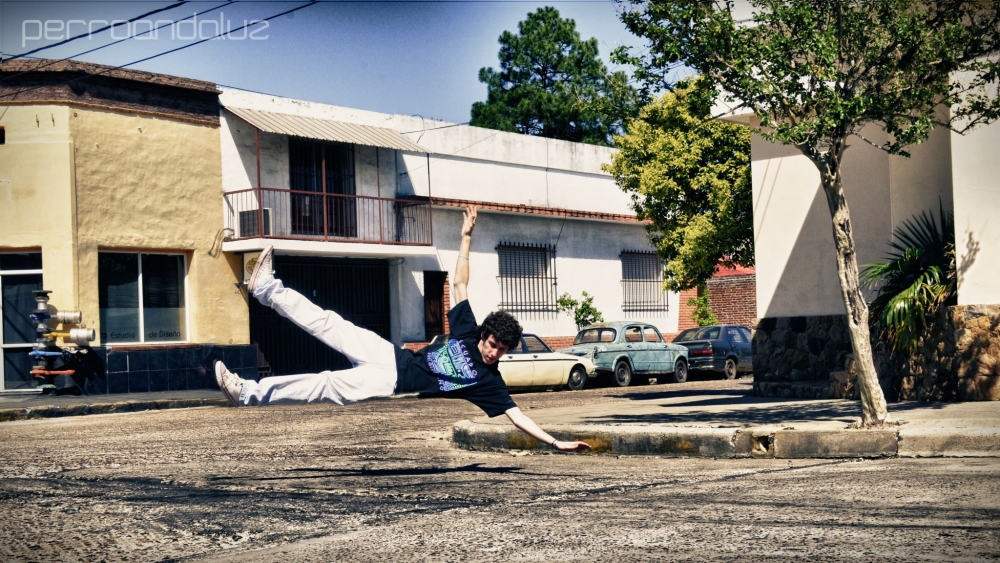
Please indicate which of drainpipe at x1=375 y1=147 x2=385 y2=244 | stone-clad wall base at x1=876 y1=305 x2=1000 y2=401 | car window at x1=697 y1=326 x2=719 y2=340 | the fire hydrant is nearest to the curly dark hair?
stone-clad wall base at x1=876 y1=305 x2=1000 y2=401

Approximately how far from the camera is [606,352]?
84.4ft

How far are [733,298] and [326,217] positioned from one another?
62.0ft

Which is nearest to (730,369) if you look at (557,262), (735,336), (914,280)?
(735,336)

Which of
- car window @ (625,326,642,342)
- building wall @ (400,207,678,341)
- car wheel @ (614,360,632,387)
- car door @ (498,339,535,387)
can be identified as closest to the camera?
car door @ (498,339,535,387)

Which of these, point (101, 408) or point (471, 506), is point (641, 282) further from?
point (471, 506)

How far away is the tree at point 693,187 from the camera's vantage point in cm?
2003

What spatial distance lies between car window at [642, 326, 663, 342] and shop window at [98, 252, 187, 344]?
11.6 metres

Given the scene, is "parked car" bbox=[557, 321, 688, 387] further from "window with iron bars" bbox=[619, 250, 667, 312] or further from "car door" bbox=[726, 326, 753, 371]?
"window with iron bars" bbox=[619, 250, 667, 312]

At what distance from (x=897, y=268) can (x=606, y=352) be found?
1329 centimetres

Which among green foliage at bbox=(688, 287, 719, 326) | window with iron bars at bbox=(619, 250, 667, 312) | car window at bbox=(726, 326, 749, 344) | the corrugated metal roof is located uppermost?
the corrugated metal roof

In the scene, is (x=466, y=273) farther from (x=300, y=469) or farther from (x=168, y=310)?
(x=168, y=310)

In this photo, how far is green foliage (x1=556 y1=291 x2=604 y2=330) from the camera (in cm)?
3184

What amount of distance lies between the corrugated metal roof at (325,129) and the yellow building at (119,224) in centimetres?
112

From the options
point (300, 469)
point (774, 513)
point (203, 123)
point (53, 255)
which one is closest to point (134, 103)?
point (203, 123)
